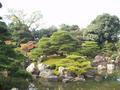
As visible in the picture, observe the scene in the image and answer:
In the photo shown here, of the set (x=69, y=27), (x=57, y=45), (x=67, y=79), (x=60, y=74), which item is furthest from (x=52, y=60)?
(x=69, y=27)

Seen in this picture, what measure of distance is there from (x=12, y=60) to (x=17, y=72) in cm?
52

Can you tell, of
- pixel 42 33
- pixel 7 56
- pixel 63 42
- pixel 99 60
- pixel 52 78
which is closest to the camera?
pixel 7 56

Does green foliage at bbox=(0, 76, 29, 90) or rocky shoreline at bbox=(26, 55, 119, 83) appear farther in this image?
rocky shoreline at bbox=(26, 55, 119, 83)

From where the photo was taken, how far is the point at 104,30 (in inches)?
1649

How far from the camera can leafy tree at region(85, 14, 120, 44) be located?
41.6 metres

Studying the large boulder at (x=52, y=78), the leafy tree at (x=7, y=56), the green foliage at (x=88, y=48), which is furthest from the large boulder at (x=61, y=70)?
the leafy tree at (x=7, y=56)

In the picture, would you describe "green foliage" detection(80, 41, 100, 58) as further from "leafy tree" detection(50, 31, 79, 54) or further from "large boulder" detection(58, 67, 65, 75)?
"large boulder" detection(58, 67, 65, 75)

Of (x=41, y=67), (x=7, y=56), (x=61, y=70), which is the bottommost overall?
(x=61, y=70)

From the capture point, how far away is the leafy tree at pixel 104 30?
1639 inches

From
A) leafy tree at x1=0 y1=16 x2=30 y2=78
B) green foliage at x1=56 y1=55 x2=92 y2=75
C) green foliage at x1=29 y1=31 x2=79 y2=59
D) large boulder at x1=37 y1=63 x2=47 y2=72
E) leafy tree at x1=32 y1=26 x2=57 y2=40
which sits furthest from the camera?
leafy tree at x1=32 y1=26 x2=57 y2=40

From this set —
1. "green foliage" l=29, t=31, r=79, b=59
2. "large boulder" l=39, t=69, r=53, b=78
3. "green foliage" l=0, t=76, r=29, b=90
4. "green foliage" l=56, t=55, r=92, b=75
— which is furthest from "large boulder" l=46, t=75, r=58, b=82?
"green foliage" l=0, t=76, r=29, b=90

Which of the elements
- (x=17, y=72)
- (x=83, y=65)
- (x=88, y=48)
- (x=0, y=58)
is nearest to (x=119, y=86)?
(x=83, y=65)

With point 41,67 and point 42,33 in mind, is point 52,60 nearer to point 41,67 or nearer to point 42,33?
point 41,67

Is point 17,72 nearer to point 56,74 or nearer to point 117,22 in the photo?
point 56,74
